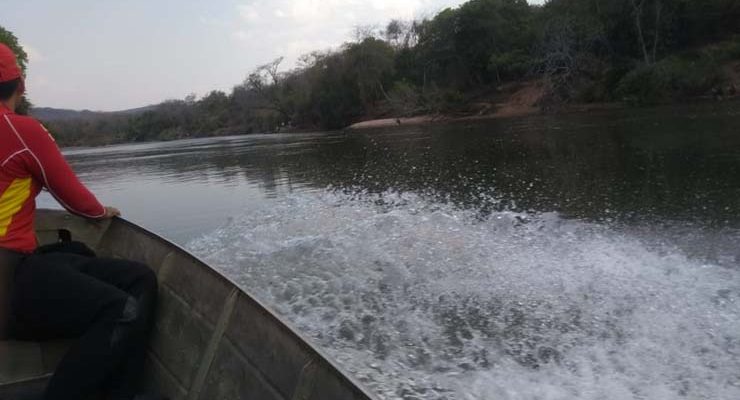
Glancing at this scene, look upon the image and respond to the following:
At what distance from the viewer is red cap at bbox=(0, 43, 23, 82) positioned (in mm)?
3023

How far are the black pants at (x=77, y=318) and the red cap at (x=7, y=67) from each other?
0.97m

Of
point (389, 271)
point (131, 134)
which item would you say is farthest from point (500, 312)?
point (131, 134)

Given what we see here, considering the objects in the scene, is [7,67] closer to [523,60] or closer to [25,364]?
[25,364]

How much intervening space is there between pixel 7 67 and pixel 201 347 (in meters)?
1.85

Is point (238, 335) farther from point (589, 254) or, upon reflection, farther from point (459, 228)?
point (459, 228)

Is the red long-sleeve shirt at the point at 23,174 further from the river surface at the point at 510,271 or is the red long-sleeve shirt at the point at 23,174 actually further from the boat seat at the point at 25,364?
the river surface at the point at 510,271

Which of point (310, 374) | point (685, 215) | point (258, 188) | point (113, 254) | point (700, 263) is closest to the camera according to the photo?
point (310, 374)

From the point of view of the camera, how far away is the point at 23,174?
119 inches

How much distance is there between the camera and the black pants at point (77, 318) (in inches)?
118

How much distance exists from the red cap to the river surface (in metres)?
1.96

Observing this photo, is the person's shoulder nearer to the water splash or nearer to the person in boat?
the person in boat

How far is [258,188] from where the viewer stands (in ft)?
53.8

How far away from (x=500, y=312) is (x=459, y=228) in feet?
11.1

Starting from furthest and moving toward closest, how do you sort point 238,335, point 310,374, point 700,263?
point 700,263 < point 238,335 < point 310,374
